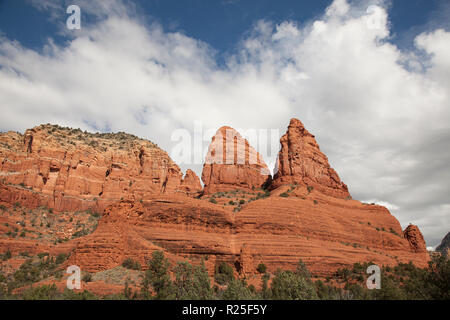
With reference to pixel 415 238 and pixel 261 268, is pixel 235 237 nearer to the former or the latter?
pixel 261 268

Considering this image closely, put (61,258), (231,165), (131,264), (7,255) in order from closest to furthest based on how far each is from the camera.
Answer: (131,264)
(61,258)
(7,255)
(231,165)

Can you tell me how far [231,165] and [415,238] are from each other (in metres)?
37.1

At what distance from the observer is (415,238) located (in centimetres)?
4912

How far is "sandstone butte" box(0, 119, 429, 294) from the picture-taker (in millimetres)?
29562

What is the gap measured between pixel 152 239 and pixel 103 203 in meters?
37.7

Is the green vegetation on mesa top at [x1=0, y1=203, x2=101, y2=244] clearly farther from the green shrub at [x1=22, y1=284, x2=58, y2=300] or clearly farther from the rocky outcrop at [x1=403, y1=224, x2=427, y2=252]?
the rocky outcrop at [x1=403, y1=224, x2=427, y2=252]

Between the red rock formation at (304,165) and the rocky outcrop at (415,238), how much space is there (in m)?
11.6

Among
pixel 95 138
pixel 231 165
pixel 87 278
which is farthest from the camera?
pixel 95 138

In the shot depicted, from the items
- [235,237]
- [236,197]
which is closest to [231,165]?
[236,197]

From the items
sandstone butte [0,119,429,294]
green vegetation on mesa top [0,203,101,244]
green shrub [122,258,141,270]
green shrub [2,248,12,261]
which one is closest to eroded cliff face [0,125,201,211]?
sandstone butte [0,119,429,294]

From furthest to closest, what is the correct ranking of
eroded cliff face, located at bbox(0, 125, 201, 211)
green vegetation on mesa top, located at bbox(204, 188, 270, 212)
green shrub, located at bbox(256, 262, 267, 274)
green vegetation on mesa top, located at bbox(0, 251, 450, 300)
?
1. eroded cliff face, located at bbox(0, 125, 201, 211)
2. green vegetation on mesa top, located at bbox(204, 188, 270, 212)
3. green shrub, located at bbox(256, 262, 267, 274)
4. green vegetation on mesa top, located at bbox(0, 251, 450, 300)

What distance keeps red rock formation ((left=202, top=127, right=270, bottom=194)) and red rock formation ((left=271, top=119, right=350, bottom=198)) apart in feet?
32.9
